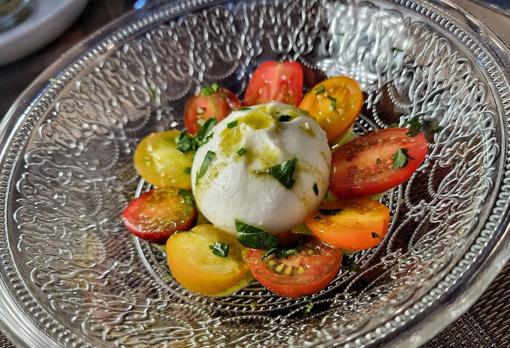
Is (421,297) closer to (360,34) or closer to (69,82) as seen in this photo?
(360,34)

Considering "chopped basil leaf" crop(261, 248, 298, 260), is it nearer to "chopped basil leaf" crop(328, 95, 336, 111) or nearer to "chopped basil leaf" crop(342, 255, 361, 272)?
"chopped basil leaf" crop(342, 255, 361, 272)

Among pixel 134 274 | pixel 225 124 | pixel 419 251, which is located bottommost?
pixel 134 274

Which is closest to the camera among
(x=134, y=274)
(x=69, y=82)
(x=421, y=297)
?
(x=421, y=297)

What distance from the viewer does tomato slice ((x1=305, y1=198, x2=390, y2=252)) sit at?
1.11 metres

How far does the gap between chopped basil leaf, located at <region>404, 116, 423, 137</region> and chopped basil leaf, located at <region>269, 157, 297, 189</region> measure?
238mm

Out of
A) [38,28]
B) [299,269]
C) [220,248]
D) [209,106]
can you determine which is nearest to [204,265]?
[220,248]

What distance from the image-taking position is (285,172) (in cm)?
116

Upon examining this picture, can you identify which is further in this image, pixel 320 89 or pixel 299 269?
pixel 320 89

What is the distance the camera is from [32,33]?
5.88 feet

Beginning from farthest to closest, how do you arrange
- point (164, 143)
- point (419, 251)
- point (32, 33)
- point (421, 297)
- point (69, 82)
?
point (32, 33) → point (69, 82) → point (164, 143) → point (419, 251) → point (421, 297)

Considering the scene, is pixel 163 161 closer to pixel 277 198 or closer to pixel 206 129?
pixel 206 129

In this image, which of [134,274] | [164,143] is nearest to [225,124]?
[164,143]

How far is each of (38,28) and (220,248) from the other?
0.96 meters

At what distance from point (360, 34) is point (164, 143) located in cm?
50
